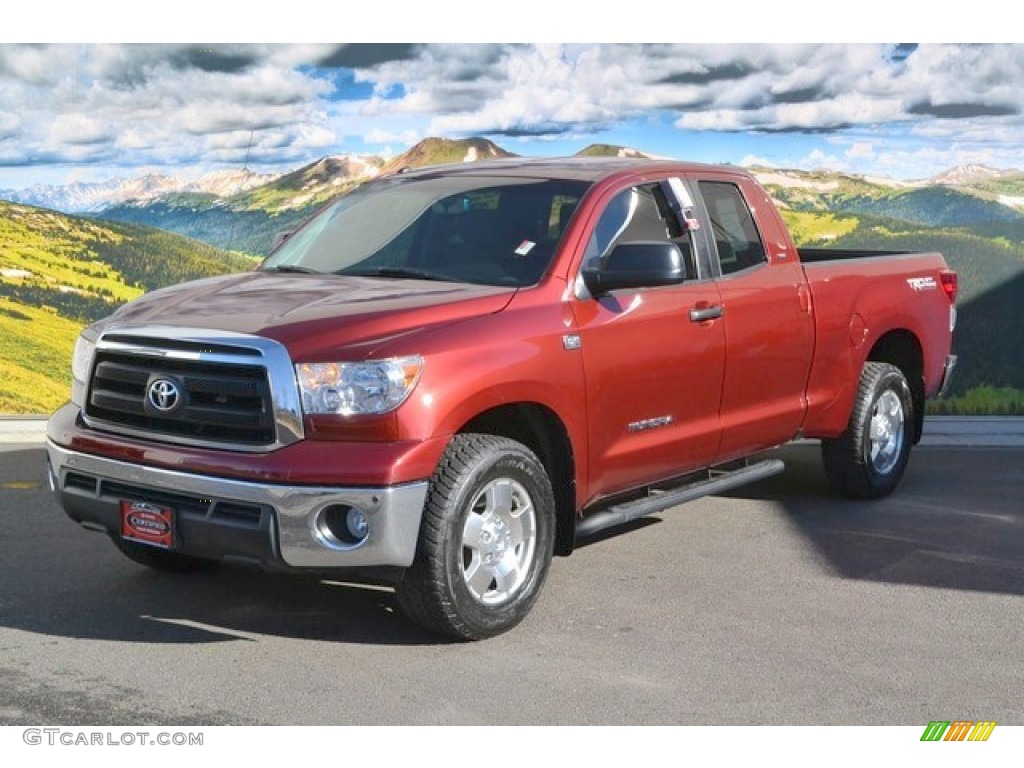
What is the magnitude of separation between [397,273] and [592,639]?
184 cm

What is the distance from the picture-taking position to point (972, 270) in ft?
39.1

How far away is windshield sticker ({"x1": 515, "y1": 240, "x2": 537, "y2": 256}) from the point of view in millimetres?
6168

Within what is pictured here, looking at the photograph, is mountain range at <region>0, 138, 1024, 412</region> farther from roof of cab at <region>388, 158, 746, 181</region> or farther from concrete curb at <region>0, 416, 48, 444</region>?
roof of cab at <region>388, 158, 746, 181</region>

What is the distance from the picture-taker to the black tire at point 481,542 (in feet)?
17.3

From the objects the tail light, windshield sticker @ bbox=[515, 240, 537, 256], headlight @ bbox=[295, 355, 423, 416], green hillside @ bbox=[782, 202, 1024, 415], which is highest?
windshield sticker @ bbox=[515, 240, 537, 256]

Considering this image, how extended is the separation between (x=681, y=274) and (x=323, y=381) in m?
1.78

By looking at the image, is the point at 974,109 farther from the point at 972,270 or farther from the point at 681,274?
the point at 681,274

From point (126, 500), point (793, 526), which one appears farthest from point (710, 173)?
point (126, 500)

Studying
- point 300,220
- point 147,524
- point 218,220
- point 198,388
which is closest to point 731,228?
point 198,388

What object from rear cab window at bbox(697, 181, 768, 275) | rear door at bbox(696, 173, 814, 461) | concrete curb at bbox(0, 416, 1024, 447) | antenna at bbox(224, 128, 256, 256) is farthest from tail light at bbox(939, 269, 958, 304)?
antenna at bbox(224, 128, 256, 256)

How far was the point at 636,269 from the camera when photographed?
598 cm

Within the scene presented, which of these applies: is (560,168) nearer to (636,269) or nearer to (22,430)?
(636,269)

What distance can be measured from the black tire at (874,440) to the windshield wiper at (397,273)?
3025 mm
